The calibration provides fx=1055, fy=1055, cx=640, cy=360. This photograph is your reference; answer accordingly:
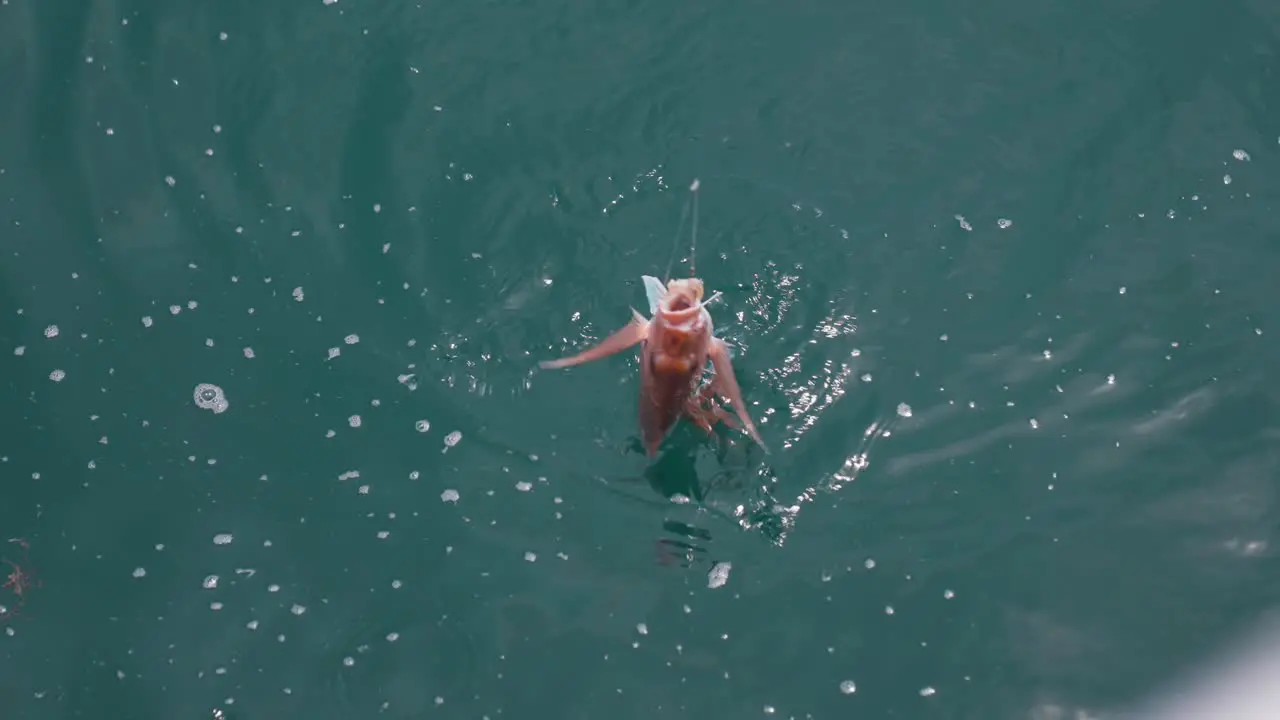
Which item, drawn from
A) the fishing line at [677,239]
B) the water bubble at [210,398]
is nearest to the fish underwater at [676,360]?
the fishing line at [677,239]

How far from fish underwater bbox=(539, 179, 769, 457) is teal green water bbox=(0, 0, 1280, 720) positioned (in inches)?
14.1

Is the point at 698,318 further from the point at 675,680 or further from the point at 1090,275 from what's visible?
the point at 1090,275

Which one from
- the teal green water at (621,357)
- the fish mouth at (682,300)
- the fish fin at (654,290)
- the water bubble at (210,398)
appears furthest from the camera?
the water bubble at (210,398)

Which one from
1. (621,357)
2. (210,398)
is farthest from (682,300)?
(210,398)

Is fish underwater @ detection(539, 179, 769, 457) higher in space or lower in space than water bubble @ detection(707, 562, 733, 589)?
higher

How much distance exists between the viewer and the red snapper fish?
15.9ft

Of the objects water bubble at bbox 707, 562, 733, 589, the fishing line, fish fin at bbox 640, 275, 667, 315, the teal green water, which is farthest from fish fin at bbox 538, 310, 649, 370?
water bubble at bbox 707, 562, 733, 589

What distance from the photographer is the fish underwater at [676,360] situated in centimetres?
485

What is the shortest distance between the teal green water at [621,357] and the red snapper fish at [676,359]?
0.37 meters

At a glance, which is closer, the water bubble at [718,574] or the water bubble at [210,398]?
the water bubble at [718,574]

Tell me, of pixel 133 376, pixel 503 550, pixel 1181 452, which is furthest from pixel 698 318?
pixel 133 376

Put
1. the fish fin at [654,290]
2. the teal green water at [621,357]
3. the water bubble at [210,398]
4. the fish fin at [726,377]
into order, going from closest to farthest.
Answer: the fish fin at [654,290]
the fish fin at [726,377]
the teal green water at [621,357]
the water bubble at [210,398]

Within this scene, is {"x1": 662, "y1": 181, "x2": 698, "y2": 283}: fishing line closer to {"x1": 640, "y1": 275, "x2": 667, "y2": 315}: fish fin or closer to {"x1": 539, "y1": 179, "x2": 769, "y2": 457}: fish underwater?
{"x1": 539, "y1": 179, "x2": 769, "y2": 457}: fish underwater

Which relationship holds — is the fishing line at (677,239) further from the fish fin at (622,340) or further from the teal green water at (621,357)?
the fish fin at (622,340)
